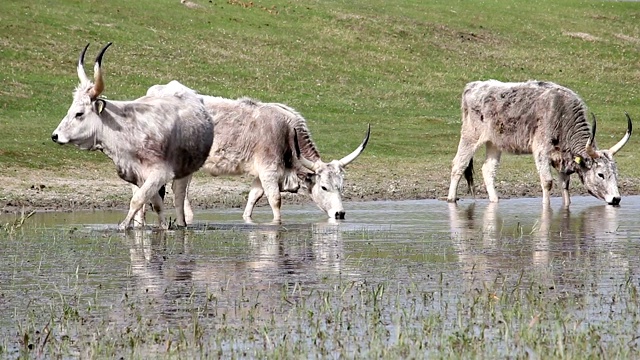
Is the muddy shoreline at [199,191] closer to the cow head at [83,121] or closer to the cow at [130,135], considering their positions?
the cow at [130,135]

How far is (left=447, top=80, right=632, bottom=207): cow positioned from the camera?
20.5 m

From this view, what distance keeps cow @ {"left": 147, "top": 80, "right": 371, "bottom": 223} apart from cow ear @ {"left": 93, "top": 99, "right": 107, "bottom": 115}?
2.56m

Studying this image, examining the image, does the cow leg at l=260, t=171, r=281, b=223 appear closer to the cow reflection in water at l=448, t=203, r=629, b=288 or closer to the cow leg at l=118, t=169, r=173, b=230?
the cow reflection in water at l=448, t=203, r=629, b=288

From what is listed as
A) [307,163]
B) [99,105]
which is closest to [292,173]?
[307,163]

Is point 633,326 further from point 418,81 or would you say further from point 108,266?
point 418,81

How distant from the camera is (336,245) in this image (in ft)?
46.4

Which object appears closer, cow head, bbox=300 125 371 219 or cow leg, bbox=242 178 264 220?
cow head, bbox=300 125 371 219

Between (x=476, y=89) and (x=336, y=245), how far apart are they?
8597mm

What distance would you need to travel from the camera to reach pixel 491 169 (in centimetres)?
2142

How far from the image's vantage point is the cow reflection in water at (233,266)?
1035 cm

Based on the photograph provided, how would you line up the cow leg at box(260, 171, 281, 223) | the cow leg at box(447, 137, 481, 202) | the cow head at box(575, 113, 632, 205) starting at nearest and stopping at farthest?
1. the cow leg at box(260, 171, 281, 223)
2. the cow head at box(575, 113, 632, 205)
3. the cow leg at box(447, 137, 481, 202)

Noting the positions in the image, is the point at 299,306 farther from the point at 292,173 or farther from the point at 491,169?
the point at 491,169

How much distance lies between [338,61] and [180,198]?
28380mm

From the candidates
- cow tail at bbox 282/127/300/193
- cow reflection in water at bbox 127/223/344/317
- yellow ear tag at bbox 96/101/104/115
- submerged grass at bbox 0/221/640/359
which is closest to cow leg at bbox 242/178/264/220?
cow tail at bbox 282/127/300/193
